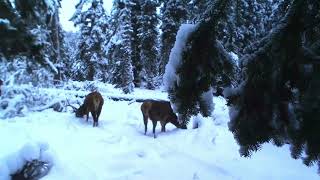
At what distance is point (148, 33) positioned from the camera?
33750mm

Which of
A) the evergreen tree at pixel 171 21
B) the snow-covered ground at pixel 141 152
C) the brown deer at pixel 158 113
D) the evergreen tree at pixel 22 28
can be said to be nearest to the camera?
the evergreen tree at pixel 22 28

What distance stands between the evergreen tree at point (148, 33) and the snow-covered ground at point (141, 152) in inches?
775

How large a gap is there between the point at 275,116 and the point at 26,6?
2.50m

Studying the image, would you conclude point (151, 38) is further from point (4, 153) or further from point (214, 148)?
point (4, 153)

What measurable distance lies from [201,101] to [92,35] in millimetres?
33006

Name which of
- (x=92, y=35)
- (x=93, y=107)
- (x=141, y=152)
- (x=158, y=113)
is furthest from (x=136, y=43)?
(x=141, y=152)

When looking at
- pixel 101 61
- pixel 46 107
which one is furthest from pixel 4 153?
pixel 101 61

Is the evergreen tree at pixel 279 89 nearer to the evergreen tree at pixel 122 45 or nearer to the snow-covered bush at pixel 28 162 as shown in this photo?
the snow-covered bush at pixel 28 162

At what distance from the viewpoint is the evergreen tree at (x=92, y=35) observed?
35.6 meters

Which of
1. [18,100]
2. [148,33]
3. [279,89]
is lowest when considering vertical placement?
[18,100]

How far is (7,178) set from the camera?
6.66m

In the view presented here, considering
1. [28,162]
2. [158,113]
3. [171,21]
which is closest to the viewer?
[28,162]

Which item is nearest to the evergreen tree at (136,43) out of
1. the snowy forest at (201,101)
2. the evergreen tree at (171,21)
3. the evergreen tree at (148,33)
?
the evergreen tree at (148,33)

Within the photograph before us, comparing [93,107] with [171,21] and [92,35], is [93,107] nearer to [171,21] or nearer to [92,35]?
[171,21]
